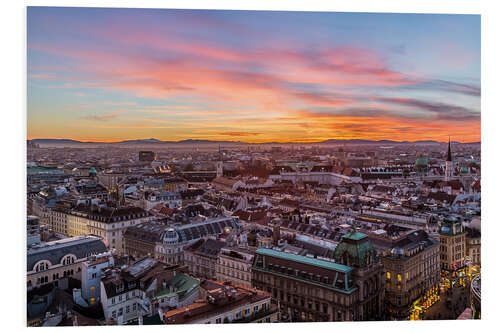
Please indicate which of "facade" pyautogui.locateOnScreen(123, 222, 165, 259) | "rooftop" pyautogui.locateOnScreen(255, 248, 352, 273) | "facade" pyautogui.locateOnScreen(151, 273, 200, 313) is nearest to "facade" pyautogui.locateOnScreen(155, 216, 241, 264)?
"facade" pyautogui.locateOnScreen(123, 222, 165, 259)

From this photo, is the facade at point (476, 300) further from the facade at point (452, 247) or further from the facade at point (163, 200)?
the facade at point (163, 200)

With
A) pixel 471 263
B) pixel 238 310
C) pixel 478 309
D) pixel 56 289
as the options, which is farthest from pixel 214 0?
pixel 471 263

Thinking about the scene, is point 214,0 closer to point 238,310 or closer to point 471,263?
point 238,310

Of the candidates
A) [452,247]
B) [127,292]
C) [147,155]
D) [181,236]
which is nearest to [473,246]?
[452,247]

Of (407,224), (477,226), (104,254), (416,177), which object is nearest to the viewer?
(104,254)

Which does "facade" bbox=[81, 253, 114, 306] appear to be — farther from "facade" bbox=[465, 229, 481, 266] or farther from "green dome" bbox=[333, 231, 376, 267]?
"facade" bbox=[465, 229, 481, 266]

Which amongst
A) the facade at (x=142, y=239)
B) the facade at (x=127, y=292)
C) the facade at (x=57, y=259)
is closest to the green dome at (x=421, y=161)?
the facade at (x=142, y=239)
